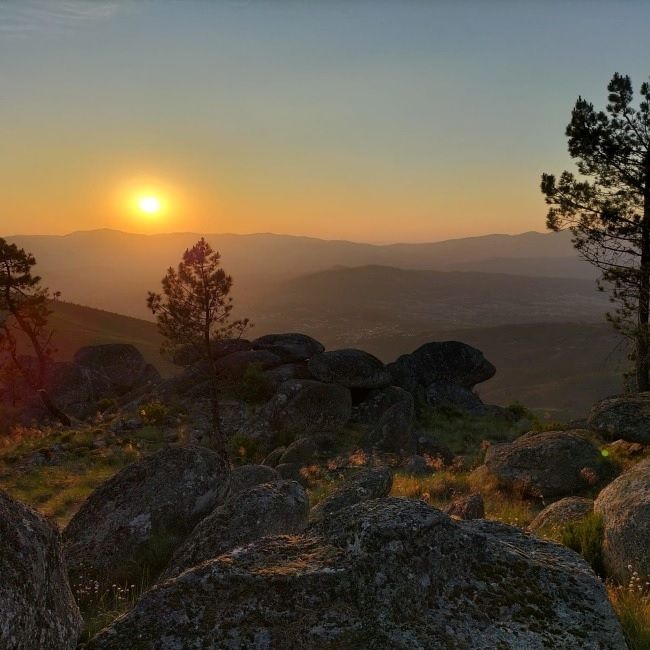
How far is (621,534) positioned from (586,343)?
188m

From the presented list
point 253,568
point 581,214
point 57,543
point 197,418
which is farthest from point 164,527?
point 581,214

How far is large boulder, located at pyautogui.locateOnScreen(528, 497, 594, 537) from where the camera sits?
9.16 m

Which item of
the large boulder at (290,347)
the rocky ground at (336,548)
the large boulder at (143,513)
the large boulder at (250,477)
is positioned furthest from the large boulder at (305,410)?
the large boulder at (143,513)

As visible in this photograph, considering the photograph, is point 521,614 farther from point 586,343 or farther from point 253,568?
point 586,343

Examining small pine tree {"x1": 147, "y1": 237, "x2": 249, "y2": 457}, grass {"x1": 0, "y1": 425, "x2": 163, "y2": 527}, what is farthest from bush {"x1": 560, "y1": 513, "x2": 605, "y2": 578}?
small pine tree {"x1": 147, "y1": 237, "x2": 249, "y2": 457}

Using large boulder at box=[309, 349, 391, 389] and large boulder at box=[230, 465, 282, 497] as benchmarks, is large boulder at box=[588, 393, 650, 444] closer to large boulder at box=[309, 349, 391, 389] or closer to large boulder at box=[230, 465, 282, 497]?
large boulder at box=[230, 465, 282, 497]

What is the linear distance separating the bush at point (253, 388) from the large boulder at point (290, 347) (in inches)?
154

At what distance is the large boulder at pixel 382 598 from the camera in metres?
3.31

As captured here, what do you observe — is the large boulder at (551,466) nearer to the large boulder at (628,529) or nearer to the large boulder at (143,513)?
the large boulder at (628,529)

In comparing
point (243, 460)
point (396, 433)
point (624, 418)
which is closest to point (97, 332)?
point (243, 460)

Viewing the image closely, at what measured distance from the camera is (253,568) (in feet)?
12.5

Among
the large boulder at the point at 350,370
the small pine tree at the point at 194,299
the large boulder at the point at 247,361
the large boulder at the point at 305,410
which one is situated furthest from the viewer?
the large boulder at the point at 247,361

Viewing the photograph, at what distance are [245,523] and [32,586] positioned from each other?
12.2ft

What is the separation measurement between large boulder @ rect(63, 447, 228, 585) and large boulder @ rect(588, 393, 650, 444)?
14.3m
